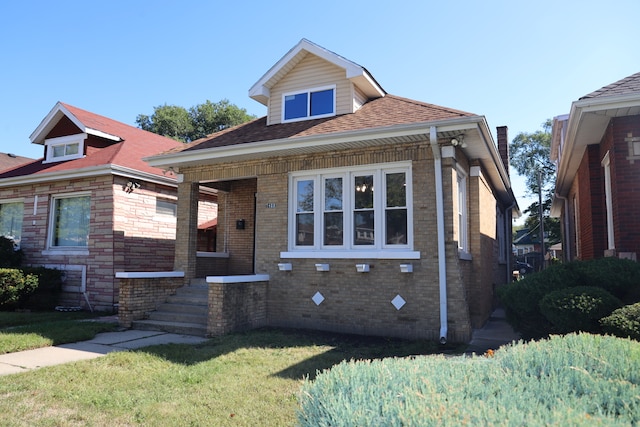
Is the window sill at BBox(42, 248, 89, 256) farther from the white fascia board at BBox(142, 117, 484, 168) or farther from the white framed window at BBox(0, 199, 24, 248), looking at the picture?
the white fascia board at BBox(142, 117, 484, 168)

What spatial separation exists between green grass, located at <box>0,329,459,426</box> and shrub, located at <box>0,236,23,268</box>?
845cm

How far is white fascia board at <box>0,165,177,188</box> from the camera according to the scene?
39.7ft

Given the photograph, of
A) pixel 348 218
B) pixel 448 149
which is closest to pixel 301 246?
pixel 348 218

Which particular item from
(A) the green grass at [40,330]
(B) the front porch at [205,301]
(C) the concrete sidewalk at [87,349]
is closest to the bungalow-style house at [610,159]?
(B) the front porch at [205,301]

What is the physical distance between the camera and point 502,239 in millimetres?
16234

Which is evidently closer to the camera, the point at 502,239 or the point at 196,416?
the point at 196,416

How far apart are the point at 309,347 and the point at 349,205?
3090 millimetres

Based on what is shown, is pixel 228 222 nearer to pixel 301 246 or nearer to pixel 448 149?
pixel 301 246

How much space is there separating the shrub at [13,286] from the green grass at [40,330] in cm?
78

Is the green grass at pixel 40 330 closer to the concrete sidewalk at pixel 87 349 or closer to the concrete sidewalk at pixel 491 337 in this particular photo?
the concrete sidewalk at pixel 87 349

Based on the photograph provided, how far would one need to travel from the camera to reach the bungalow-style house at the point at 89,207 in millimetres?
12250

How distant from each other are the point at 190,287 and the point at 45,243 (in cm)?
622

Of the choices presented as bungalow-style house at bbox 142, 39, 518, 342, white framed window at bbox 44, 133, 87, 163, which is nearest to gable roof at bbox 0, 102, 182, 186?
white framed window at bbox 44, 133, 87, 163

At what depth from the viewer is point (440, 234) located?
805 cm
